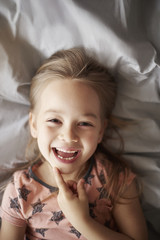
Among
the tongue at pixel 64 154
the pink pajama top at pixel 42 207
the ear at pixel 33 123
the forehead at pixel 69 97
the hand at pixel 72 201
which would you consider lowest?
the pink pajama top at pixel 42 207

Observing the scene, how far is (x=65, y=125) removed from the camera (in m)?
0.91

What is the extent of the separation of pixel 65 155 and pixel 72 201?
18 cm

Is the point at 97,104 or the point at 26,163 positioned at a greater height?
the point at 97,104

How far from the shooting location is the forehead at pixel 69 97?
0.90 m

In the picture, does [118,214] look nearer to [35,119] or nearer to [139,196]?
[139,196]

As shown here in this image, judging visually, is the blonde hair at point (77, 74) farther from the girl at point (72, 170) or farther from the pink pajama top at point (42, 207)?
the pink pajama top at point (42, 207)

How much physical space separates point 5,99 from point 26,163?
317 mm

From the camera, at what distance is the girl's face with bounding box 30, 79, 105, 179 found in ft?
2.96

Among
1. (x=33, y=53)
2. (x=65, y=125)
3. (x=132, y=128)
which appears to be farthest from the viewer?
(x=132, y=128)

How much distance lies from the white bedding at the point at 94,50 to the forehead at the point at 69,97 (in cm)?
15

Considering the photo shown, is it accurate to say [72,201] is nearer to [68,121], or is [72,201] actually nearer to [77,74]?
[68,121]

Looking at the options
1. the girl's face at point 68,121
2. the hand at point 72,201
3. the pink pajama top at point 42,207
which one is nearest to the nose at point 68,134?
the girl's face at point 68,121

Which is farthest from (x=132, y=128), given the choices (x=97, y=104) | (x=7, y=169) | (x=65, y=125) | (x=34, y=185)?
(x=7, y=169)

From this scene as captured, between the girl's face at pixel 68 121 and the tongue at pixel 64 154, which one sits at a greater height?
the girl's face at pixel 68 121
